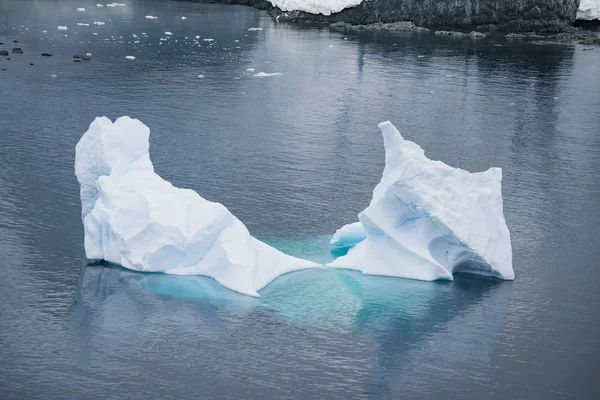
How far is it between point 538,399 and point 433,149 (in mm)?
18410

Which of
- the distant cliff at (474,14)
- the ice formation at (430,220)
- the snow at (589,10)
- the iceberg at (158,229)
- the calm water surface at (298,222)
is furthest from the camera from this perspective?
the snow at (589,10)

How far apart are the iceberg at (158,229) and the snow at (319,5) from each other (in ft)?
154

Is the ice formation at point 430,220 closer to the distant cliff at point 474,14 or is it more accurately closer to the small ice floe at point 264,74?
the small ice floe at point 264,74

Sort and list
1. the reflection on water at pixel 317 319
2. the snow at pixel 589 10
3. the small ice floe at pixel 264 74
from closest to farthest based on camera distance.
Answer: the reflection on water at pixel 317 319 < the small ice floe at pixel 264 74 < the snow at pixel 589 10

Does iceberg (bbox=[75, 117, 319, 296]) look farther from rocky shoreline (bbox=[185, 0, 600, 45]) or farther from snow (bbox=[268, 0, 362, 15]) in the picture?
snow (bbox=[268, 0, 362, 15])

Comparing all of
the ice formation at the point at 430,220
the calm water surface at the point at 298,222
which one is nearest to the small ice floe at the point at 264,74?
the calm water surface at the point at 298,222

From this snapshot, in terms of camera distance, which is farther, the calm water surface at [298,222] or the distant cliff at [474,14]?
the distant cliff at [474,14]

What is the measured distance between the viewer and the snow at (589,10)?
67.1 metres

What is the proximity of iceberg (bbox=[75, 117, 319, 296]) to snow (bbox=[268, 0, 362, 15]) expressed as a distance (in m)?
47.0

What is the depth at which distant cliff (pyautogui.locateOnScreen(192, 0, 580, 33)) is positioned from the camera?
212 ft

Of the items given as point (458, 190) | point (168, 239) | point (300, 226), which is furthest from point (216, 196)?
point (458, 190)

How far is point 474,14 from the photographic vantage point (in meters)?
65.4

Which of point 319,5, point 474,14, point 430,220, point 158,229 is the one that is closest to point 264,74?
point 319,5

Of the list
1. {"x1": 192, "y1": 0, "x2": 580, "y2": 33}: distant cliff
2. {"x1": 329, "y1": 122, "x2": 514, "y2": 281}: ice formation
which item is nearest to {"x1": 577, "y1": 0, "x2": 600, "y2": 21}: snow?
{"x1": 192, "y1": 0, "x2": 580, "y2": 33}: distant cliff
